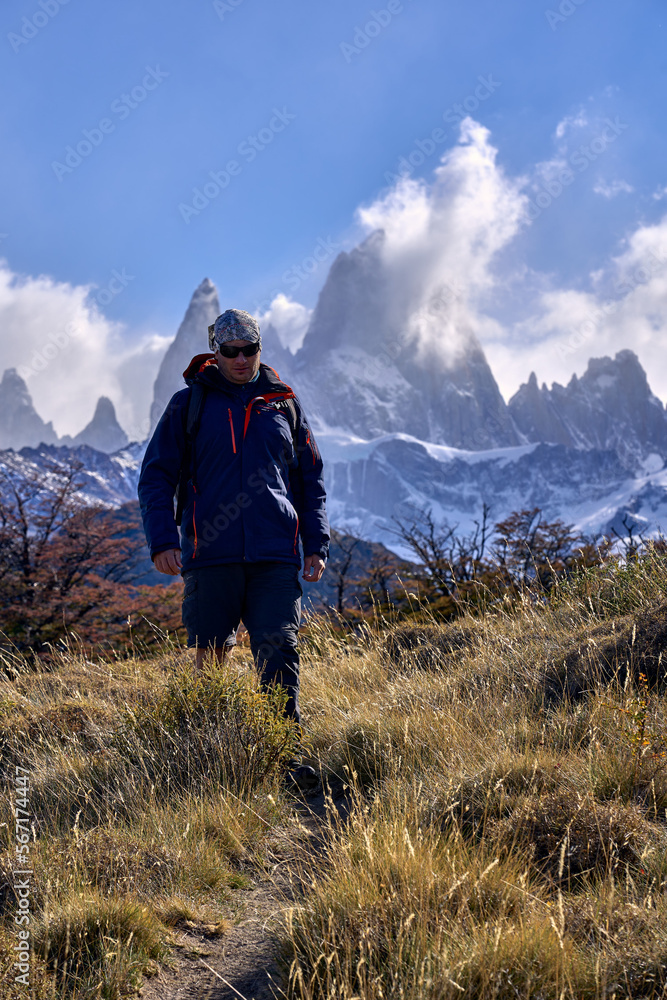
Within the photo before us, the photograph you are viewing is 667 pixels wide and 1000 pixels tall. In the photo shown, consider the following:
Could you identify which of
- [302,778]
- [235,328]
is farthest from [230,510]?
[302,778]

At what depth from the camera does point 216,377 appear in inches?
136

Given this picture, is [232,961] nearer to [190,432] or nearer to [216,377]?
[190,432]

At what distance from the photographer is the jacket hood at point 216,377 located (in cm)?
343

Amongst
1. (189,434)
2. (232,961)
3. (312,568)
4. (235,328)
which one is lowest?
(232,961)

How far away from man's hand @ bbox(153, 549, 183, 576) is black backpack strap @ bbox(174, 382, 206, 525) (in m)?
0.32

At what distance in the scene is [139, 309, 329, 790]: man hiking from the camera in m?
3.23

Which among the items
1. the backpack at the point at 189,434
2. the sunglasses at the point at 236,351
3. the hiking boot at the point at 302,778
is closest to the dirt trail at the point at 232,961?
the hiking boot at the point at 302,778

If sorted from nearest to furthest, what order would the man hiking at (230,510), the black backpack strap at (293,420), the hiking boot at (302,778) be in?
the hiking boot at (302,778) → the man hiking at (230,510) → the black backpack strap at (293,420)

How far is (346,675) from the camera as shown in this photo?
460 cm

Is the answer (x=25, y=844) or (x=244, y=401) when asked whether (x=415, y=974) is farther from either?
(x=244, y=401)

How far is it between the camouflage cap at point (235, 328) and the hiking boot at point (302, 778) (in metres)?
2.25

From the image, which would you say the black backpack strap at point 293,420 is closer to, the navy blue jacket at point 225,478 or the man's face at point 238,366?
the navy blue jacket at point 225,478

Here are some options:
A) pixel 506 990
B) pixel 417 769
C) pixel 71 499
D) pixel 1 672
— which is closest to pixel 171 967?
pixel 506 990

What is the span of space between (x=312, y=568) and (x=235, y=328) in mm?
1398
